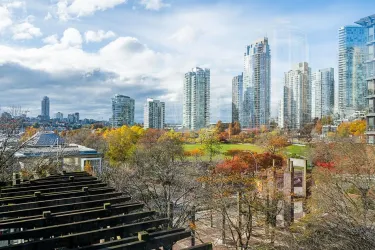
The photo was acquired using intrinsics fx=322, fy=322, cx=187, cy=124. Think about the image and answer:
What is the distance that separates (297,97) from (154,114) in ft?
121

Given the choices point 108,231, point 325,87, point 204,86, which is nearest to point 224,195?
point 108,231

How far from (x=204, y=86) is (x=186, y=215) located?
6285 centimetres

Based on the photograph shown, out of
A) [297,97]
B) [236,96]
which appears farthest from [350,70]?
[236,96]

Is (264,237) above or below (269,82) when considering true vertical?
below

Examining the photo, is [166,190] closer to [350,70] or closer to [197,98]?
[197,98]

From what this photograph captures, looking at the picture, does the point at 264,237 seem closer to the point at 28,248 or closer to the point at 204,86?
the point at 28,248

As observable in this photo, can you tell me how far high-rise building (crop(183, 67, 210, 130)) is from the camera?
255 feet

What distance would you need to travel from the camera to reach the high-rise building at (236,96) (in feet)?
285

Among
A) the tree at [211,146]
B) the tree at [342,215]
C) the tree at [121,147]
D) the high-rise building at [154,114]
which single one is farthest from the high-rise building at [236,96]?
the tree at [342,215]

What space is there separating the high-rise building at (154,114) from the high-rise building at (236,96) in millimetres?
19724

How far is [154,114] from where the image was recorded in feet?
285

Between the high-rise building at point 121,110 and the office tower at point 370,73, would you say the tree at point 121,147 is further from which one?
the high-rise building at point 121,110

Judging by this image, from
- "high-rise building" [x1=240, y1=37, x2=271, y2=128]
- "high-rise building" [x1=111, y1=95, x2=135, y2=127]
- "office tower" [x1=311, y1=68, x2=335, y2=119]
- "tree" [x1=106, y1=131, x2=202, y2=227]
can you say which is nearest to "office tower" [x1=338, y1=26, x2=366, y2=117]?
"office tower" [x1=311, y1=68, x2=335, y2=119]

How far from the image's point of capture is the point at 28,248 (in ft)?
10.5
